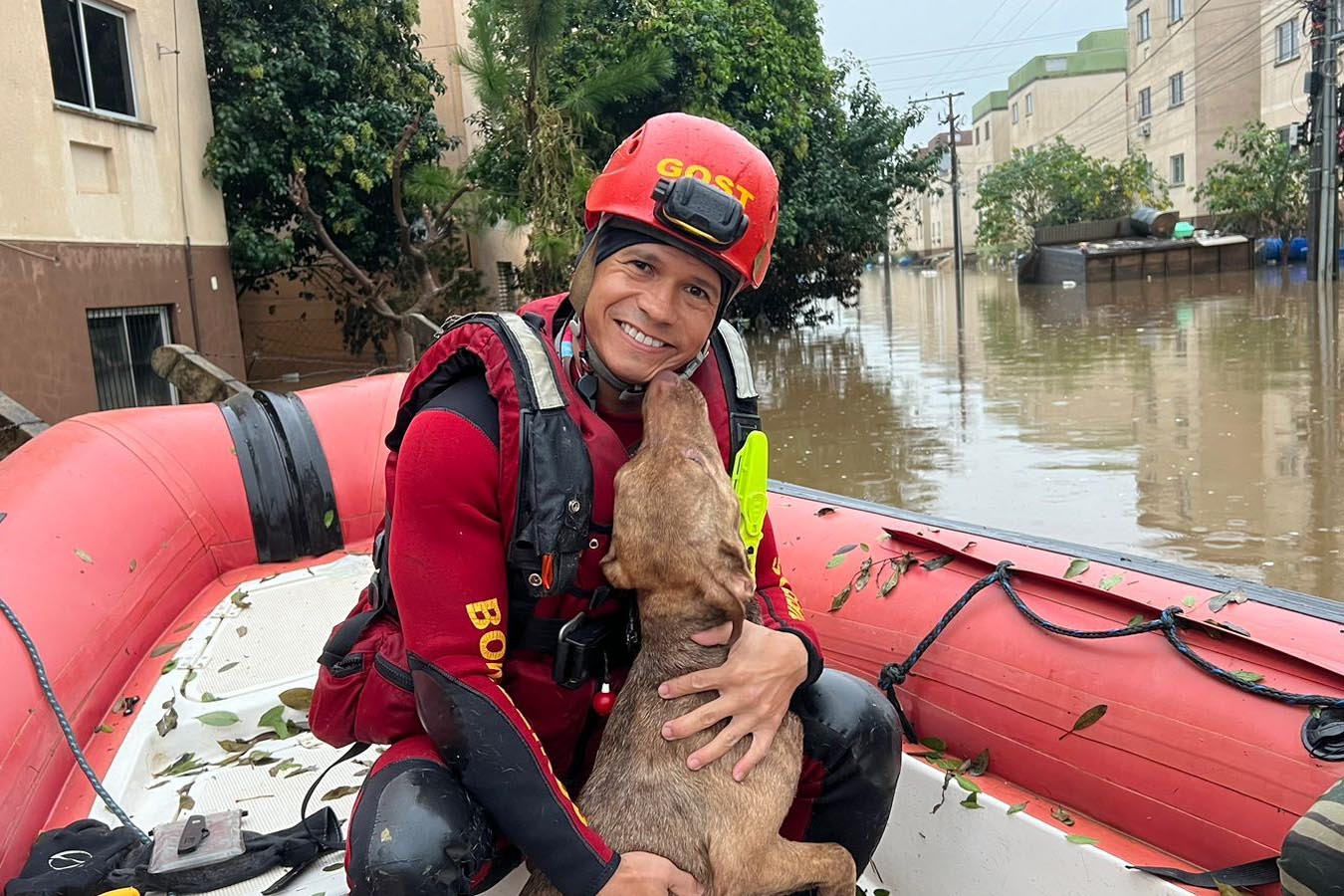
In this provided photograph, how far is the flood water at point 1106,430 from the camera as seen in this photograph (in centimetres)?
715

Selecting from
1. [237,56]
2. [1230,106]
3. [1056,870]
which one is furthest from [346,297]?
[1230,106]

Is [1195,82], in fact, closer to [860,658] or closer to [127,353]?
[127,353]

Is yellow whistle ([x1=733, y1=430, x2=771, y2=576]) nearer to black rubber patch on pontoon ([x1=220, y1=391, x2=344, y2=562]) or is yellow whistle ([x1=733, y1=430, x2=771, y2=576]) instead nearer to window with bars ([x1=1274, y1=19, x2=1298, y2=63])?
black rubber patch on pontoon ([x1=220, y1=391, x2=344, y2=562])

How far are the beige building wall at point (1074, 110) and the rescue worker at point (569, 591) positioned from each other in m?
71.7

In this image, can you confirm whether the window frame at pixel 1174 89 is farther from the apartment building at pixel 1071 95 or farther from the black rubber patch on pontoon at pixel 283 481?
the black rubber patch on pontoon at pixel 283 481

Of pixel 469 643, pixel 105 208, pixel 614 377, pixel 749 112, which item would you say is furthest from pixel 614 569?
pixel 749 112

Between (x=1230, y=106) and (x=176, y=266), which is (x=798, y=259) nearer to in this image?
(x=176, y=266)

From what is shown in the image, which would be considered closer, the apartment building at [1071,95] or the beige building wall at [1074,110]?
the beige building wall at [1074,110]

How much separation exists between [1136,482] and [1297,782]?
263 inches

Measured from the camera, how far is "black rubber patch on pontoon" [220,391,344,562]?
4500 millimetres

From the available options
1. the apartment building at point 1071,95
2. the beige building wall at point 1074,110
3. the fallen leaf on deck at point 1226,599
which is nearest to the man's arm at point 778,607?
the fallen leaf on deck at point 1226,599

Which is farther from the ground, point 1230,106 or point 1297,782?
point 1230,106

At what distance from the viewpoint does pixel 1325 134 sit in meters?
24.8

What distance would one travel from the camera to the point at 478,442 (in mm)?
A: 2002
